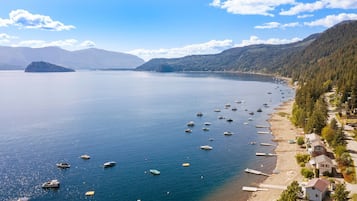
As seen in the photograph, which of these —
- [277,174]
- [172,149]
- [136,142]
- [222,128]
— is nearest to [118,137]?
[136,142]

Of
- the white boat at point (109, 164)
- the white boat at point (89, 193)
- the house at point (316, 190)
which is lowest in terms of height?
the white boat at point (89, 193)

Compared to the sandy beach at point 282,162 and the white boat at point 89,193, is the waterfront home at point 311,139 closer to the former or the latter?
the sandy beach at point 282,162

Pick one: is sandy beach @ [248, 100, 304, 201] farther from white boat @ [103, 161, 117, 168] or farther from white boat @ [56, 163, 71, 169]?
white boat @ [56, 163, 71, 169]

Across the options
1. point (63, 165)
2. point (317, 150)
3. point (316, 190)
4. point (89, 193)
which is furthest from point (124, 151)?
point (316, 190)

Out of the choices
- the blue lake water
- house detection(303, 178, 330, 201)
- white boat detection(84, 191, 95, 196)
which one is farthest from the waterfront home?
white boat detection(84, 191, 95, 196)

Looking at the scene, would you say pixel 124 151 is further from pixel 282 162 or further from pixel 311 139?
pixel 311 139

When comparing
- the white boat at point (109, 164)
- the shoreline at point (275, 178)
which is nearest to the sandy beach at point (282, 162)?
the shoreline at point (275, 178)

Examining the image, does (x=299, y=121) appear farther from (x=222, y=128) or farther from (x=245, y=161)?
(x=245, y=161)
